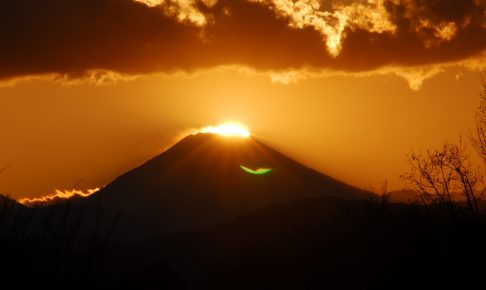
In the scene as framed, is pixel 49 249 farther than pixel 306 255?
No

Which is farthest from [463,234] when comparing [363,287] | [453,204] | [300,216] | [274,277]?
[300,216]

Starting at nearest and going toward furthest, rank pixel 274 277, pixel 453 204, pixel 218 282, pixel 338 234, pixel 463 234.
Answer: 1. pixel 463 234
2. pixel 453 204
3. pixel 338 234
4. pixel 274 277
5. pixel 218 282

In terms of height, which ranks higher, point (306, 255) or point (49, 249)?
point (49, 249)

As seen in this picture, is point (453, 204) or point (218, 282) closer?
point (453, 204)

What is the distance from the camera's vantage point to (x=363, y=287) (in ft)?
85.8

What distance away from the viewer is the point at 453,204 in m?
23.3

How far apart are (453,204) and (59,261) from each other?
20.8m

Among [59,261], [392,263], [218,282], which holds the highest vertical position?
[59,261]

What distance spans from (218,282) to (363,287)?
31751mm

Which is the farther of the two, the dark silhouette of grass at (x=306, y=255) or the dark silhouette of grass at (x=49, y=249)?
the dark silhouette of grass at (x=306, y=255)

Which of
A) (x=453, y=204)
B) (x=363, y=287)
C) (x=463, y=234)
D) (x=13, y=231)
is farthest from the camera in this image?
(x=363, y=287)

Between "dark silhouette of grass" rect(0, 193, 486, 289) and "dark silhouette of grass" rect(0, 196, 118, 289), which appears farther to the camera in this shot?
"dark silhouette of grass" rect(0, 193, 486, 289)

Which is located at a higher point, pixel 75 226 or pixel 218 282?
pixel 75 226

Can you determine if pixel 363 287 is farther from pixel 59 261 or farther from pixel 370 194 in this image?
pixel 59 261
